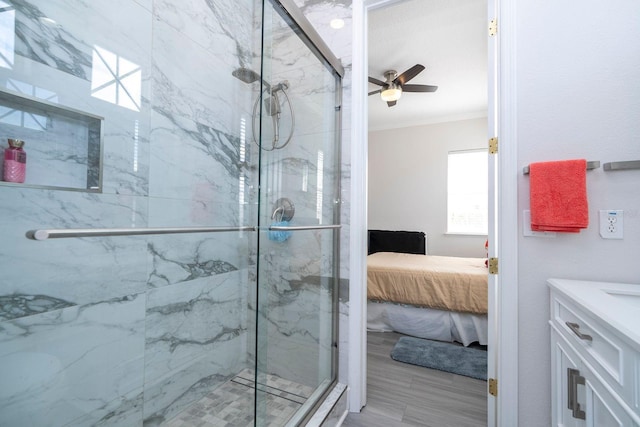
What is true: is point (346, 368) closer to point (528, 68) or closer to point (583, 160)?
point (583, 160)

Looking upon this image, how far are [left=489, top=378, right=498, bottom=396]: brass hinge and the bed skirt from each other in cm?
107

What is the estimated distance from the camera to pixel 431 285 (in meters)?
2.61

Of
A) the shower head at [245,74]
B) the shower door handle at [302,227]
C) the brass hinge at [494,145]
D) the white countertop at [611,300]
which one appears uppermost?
the shower head at [245,74]

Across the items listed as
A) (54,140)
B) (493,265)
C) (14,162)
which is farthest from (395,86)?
(14,162)

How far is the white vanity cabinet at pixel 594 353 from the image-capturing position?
2.25ft

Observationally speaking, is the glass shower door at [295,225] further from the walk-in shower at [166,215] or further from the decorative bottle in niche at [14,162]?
the decorative bottle in niche at [14,162]

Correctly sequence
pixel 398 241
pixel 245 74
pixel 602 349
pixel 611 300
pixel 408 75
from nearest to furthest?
pixel 602 349 < pixel 611 300 < pixel 245 74 < pixel 408 75 < pixel 398 241

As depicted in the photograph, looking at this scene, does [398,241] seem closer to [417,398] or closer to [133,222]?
[417,398]

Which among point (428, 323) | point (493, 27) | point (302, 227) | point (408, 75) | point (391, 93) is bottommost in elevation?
point (428, 323)

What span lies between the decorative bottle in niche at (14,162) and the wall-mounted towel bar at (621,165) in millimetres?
2217

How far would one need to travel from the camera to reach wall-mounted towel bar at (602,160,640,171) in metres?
1.21

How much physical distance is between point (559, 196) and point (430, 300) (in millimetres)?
1554

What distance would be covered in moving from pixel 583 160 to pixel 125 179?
6.51 feet

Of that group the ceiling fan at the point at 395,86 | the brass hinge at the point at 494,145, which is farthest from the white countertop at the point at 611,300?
the ceiling fan at the point at 395,86
